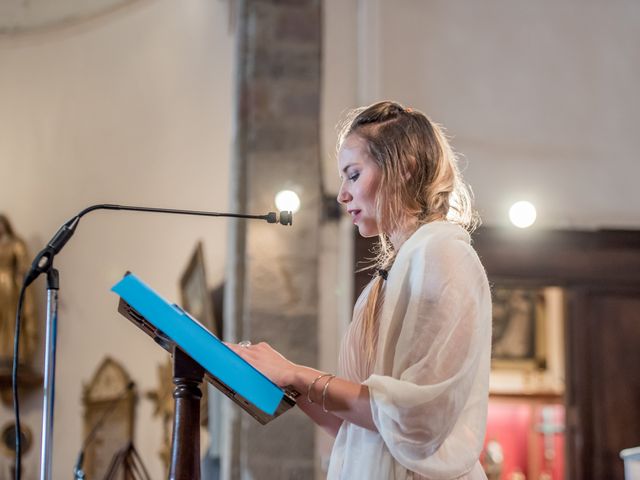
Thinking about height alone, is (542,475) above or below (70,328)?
below

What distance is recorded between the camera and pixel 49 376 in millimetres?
1936

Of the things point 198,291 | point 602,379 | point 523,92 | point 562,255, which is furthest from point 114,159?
point 602,379

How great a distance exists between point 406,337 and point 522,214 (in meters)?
3.92

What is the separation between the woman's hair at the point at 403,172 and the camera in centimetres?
205

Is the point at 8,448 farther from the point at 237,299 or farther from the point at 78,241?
the point at 237,299

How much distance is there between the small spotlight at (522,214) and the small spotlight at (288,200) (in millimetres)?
1343

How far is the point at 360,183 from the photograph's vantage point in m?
2.08

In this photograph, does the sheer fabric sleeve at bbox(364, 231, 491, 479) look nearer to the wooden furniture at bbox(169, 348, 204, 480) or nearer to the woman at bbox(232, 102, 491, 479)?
the woman at bbox(232, 102, 491, 479)

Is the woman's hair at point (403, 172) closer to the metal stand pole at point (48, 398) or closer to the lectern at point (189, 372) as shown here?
the lectern at point (189, 372)

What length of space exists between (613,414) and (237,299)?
7.92 ft

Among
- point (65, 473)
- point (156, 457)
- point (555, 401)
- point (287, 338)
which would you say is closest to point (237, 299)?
point (287, 338)

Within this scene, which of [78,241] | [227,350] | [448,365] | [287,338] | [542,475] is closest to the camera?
[227,350]

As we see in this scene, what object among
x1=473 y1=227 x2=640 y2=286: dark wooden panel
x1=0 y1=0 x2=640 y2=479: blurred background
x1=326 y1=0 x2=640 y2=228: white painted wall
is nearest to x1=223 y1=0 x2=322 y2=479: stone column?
x1=0 y1=0 x2=640 y2=479: blurred background

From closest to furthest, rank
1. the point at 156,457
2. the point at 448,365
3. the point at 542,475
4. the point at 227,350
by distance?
the point at 227,350, the point at 448,365, the point at 156,457, the point at 542,475
